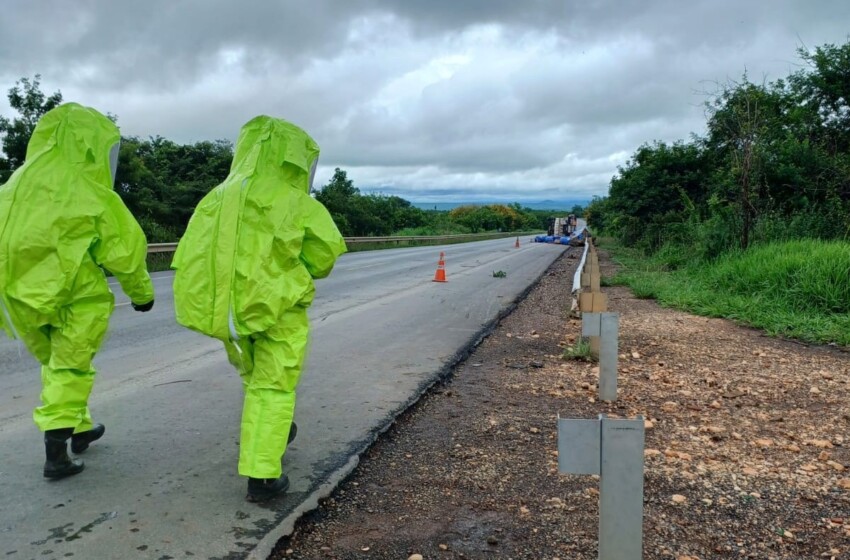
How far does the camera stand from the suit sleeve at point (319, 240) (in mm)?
3551

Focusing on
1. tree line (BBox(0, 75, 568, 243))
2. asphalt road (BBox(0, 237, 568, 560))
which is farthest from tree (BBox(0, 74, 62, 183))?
asphalt road (BBox(0, 237, 568, 560))

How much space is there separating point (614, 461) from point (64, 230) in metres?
3.08

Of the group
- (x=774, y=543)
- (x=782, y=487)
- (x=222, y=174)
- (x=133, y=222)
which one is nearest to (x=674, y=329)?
(x=782, y=487)

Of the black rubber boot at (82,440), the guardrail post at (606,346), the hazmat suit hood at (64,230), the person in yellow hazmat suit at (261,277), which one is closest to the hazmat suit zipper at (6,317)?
the hazmat suit hood at (64,230)

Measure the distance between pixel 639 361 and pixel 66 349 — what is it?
17.9 ft

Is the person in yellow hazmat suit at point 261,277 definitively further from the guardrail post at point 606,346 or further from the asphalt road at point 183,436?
the guardrail post at point 606,346

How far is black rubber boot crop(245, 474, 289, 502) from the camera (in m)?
3.52

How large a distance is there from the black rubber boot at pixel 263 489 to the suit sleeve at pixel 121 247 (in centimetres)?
136

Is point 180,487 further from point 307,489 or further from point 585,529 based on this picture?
point 585,529

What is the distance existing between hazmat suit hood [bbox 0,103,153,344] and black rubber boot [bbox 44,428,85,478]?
1.67 feet

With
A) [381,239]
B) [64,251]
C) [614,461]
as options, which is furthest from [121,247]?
[381,239]

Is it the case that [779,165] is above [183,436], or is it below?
above

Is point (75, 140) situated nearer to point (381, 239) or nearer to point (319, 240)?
point (319, 240)

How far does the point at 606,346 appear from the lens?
211 inches
